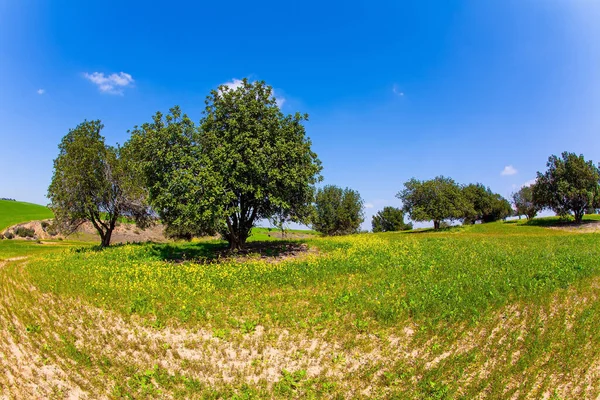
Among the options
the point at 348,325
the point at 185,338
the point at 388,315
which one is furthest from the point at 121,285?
the point at 388,315

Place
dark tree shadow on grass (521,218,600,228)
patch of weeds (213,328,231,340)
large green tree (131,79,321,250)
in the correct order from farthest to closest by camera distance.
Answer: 1. dark tree shadow on grass (521,218,600,228)
2. large green tree (131,79,321,250)
3. patch of weeds (213,328,231,340)

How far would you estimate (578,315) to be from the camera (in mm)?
11500

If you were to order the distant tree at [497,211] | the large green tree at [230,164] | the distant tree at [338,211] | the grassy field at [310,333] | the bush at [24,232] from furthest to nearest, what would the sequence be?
1. the distant tree at [497,211]
2. the distant tree at [338,211]
3. the bush at [24,232]
4. the large green tree at [230,164]
5. the grassy field at [310,333]

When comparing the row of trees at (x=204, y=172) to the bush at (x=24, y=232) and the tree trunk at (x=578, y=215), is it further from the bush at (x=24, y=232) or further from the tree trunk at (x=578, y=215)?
the tree trunk at (x=578, y=215)

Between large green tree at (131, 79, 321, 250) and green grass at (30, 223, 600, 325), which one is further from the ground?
large green tree at (131, 79, 321, 250)

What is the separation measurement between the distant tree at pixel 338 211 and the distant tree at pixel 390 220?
42.8 m

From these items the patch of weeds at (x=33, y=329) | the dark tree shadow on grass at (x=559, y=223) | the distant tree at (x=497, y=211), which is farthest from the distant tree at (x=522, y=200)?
the patch of weeds at (x=33, y=329)

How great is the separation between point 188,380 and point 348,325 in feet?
17.9

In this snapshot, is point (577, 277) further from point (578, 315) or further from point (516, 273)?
point (578, 315)

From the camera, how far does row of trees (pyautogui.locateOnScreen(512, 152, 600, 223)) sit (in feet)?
193

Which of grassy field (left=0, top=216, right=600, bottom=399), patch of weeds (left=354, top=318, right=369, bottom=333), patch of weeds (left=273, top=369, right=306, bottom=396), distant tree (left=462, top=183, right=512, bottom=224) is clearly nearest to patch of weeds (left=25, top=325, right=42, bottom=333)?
grassy field (left=0, top=216, right=600, bottom=399)

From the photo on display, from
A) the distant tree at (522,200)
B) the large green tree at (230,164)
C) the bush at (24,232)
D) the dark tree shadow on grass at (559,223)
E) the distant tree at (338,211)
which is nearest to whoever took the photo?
the large green tree at (230,164)

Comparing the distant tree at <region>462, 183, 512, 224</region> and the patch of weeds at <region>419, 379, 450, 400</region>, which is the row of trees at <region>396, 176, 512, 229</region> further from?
the patch of weeds at <region>419, 379, 450, 400</region>

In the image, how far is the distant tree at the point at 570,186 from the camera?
58.8 m
